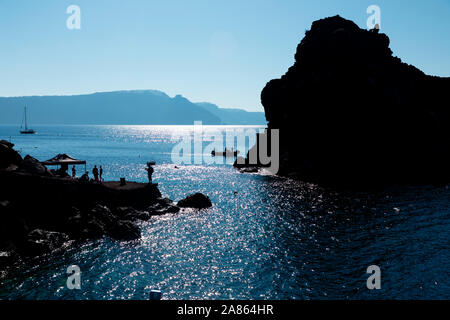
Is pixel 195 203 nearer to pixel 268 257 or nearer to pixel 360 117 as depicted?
pixel 268 257

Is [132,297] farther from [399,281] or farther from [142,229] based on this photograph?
[399,281]

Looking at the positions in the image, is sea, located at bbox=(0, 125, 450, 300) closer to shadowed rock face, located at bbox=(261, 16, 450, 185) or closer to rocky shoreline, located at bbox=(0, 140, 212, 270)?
rocky shoreline, located at bbox=(0, 140, 212, 270)

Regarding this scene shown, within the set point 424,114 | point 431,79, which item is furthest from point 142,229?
point 431,79

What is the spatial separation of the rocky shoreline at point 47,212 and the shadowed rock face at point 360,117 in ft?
162

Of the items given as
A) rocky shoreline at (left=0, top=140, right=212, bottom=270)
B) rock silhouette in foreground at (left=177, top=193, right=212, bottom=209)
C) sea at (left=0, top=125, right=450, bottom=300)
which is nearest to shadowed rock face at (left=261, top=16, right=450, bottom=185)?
sea at (left=0, top=125, right=450, bottom=300)

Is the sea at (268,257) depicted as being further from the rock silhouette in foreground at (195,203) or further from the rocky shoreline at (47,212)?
the rocky shoreline at (47,212)

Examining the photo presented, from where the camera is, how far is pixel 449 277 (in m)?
25.3

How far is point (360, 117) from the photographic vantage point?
80750 mm

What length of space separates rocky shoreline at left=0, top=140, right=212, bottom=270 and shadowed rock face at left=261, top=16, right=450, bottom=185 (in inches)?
1945

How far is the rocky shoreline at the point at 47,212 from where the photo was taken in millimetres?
30297

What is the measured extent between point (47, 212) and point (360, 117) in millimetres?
70905

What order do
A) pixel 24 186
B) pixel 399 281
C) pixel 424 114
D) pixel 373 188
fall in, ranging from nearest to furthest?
pixel 399 281, pixel 24 186, pixel 373 188, pixel 424 114

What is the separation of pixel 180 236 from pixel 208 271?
32.1 feet

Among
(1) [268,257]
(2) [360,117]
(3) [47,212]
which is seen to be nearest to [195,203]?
(3) [47,212]
